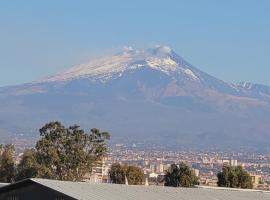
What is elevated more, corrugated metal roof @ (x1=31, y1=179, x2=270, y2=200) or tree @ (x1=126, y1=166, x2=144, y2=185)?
tree @ (x1=126, y1=166, x2=144, y2=185)

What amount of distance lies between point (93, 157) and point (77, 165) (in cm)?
160

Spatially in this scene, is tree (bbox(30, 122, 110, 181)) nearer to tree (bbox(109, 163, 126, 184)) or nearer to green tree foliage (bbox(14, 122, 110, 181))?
green tree foliage (bbox(14, 122, 110, 181))

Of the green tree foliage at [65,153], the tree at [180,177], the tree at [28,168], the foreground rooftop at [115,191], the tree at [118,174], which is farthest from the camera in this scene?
the tree at [118,174]

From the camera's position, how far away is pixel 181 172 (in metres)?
88.4

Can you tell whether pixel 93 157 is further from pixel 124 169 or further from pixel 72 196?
pixel 72 196

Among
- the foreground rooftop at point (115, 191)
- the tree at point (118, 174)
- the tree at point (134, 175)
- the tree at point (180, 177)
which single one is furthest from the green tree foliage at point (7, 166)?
the foreground rooftop at point (115, 191)

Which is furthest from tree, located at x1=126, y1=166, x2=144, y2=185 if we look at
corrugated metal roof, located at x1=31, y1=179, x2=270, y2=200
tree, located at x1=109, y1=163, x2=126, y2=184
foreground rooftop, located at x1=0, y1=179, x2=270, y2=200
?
foreground rooftop, located at x1=0, y1=179, x2=270, y2=200

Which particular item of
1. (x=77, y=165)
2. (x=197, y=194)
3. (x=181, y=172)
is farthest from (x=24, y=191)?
(x=181, y=172)

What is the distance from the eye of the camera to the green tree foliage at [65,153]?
8225cm

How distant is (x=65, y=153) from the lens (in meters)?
83.2

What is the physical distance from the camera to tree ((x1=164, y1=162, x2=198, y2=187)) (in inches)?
3403

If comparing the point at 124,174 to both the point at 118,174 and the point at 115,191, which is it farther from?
the point at 115,191

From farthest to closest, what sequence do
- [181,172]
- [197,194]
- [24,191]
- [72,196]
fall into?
[181,172]
[197,194]
[24,191]
[72,196]

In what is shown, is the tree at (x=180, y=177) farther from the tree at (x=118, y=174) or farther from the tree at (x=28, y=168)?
the tree at (x=28, y=168)
